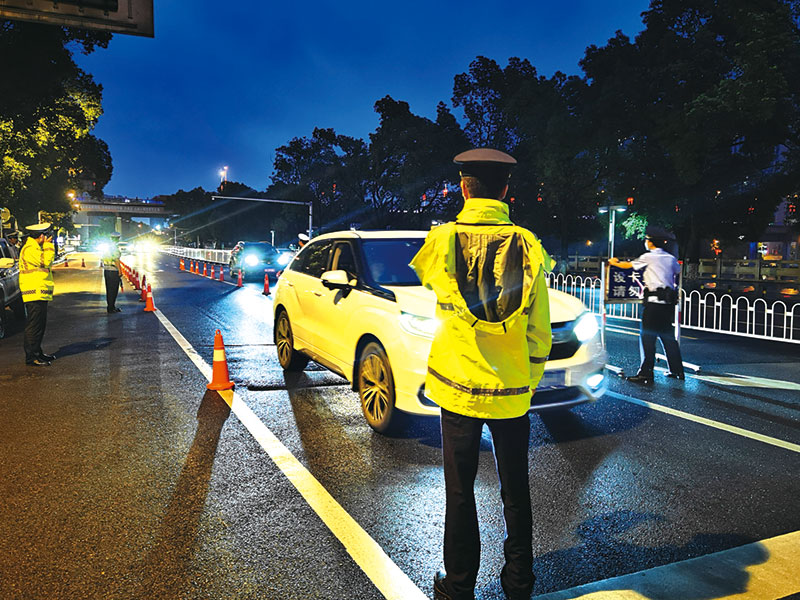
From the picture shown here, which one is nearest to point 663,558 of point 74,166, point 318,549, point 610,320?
point 318,549

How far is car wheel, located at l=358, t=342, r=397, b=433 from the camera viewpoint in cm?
544

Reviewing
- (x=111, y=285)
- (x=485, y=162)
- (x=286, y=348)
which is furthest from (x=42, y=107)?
(x=485, y=162)

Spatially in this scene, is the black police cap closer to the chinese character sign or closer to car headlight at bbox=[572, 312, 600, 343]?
car headlight at bbox=[572, 312, 600, 343]

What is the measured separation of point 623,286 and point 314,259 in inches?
164

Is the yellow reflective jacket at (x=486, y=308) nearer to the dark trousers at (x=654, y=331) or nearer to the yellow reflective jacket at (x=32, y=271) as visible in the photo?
the dark trousers at (x=654, y=331)

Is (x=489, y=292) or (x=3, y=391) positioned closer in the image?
(x=489, y=292)

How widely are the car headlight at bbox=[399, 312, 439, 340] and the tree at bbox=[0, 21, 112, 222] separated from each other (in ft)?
61.4

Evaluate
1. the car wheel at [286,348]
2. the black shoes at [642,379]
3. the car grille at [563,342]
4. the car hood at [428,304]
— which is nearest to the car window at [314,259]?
the car wheel at [286,348]

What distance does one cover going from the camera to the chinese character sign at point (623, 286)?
28.3ft

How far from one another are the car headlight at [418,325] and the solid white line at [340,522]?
135 cm

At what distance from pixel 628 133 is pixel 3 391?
2926 centimetres

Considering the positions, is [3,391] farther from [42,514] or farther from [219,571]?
[219,571]

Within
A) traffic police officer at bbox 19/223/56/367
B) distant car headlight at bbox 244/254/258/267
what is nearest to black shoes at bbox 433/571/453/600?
traffic police officer at bbox 19/223/56/367

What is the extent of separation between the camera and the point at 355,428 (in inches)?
233
